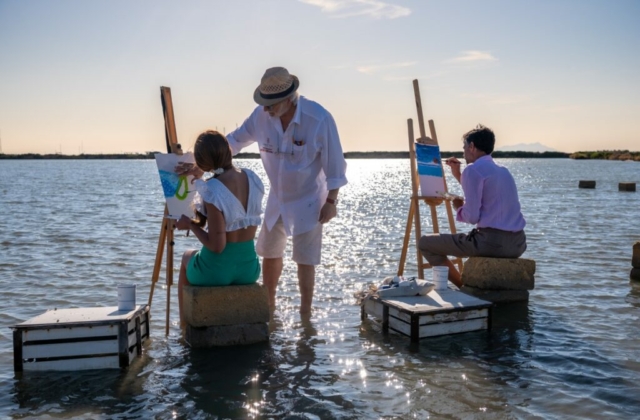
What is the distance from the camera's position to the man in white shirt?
5738 millimetres

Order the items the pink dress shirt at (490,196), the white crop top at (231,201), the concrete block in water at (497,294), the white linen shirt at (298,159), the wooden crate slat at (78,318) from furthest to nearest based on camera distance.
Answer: the concrete block in water at (497,294) → the pink dress shirt at (490,196) → the white linen shirt at (298,159) → the white crop top at (231,201) → the wooden crate slat at (78,318)

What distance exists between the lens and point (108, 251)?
1202cm

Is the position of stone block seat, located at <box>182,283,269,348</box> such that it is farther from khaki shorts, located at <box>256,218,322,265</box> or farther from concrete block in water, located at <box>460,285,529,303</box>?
concrete block in water, located at <box>460,285,529,303</box>

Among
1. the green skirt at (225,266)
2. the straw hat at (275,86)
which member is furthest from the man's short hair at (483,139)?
the green skirt at (225,266)

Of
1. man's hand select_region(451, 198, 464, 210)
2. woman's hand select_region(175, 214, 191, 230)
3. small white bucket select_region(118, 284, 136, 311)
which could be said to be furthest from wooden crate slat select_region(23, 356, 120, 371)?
man's hand select_region(451, 198, 464, 210)

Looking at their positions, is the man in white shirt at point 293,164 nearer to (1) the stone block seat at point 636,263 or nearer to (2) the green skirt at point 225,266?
(2) the green skirt at point 225,266

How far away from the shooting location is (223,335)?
541 centimetres

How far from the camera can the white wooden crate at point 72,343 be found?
4.79 metres

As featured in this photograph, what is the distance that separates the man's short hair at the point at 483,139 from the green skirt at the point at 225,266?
262 cm

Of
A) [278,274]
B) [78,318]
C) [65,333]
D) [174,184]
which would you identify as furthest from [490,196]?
[65,333]

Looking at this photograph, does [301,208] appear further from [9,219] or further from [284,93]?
[9,219]

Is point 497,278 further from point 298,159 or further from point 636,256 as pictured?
point 636,256

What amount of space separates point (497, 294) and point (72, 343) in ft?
13.9

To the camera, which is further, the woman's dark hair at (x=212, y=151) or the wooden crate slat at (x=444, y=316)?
the wooden crate slat at (x=444, y=316)
